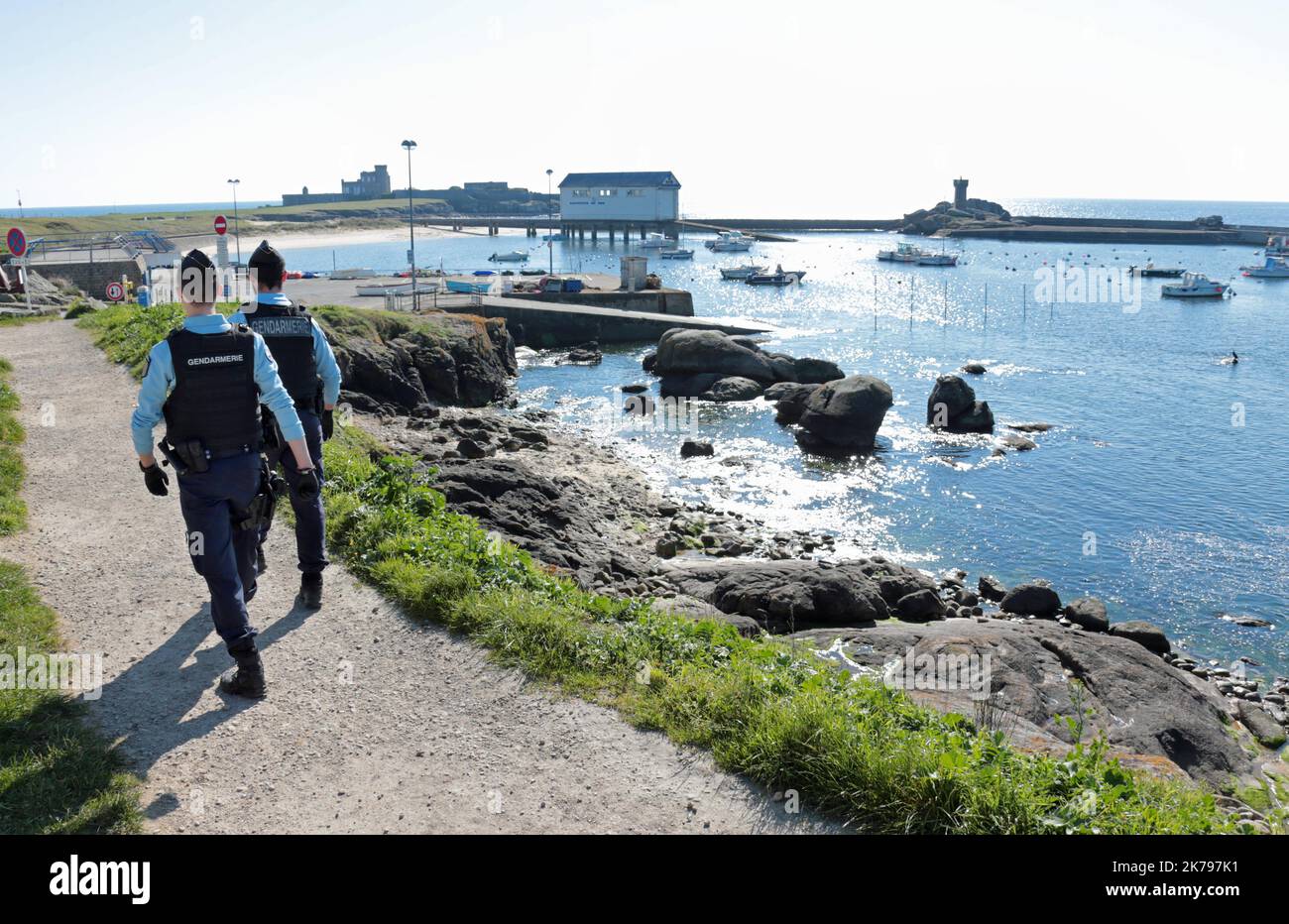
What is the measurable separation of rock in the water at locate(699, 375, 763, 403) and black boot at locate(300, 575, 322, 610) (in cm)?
3168

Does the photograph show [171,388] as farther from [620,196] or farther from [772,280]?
[620,196]

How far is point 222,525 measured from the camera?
21.0 ft

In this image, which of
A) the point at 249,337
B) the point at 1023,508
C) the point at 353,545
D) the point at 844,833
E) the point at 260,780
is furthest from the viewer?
the point at 1023,508

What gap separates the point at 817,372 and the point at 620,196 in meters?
103

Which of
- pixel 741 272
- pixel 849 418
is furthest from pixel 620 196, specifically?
pixel 849 418

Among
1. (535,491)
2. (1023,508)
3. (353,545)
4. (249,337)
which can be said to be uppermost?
(249,337)

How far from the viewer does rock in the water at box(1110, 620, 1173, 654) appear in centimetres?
1714

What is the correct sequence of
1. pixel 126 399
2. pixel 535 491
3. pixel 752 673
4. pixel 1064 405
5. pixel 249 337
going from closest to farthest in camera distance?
pixel 249 337
pixel 752 673
pixel 126 399
pixel 535 491
pixel 1064 405

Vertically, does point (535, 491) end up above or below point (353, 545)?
below

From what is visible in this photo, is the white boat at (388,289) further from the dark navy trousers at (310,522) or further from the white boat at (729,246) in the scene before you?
the white boat at (729,246)

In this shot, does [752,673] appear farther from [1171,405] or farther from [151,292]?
[1171,405]

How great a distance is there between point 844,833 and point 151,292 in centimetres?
3625
